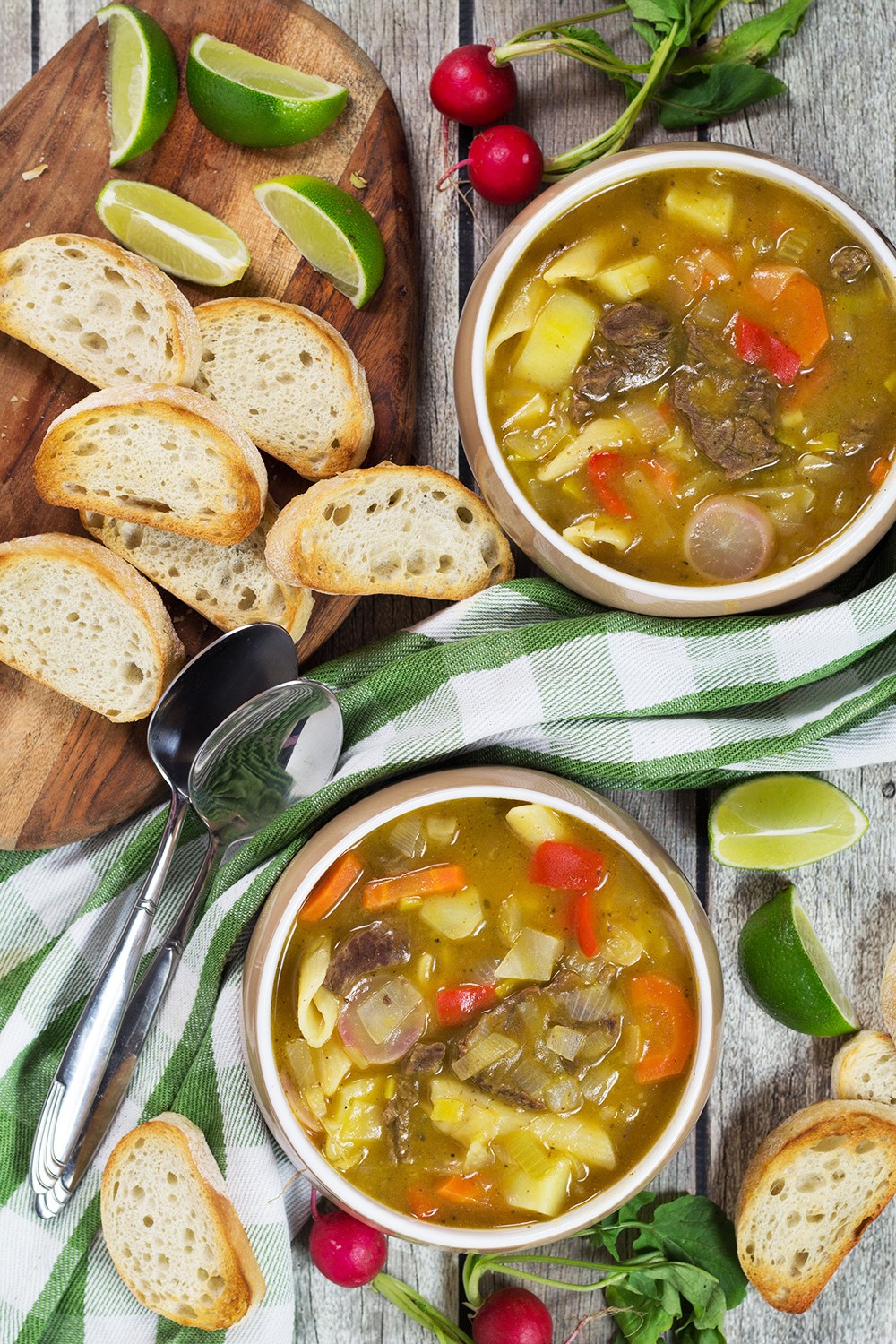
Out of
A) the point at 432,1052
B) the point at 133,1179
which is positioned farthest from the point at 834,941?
the point at 133,1179

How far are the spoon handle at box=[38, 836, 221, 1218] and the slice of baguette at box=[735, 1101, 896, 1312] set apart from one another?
1266 millimetres

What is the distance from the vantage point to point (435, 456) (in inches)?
91.8

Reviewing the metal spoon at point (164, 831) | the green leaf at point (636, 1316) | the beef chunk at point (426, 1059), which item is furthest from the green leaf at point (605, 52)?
the green leaf at point (636, 1316)

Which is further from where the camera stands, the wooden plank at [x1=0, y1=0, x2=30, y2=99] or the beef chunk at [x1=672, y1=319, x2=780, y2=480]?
the wooden plank at [x1=0, y1=0, x2=30, y2=99]

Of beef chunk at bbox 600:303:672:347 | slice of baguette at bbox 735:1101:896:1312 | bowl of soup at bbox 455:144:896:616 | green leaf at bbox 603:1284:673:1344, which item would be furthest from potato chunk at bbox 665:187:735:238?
green leaf at bbox 603:1284:673:1344

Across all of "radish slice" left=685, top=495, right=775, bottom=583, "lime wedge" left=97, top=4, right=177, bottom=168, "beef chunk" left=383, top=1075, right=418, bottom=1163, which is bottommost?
"beef chunk" left=383, top=1075, right=418, bottom=1163

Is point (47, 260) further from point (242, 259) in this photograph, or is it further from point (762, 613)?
point (762, 613)

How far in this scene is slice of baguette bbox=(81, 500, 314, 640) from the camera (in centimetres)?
219

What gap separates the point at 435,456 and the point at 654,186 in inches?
26.7

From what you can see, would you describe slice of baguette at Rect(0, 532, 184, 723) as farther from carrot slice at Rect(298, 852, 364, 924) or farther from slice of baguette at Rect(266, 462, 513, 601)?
carrot slice at Rect(298, 852, 364, 924)

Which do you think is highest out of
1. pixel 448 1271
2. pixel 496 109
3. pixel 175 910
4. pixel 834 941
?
pixel 496 109

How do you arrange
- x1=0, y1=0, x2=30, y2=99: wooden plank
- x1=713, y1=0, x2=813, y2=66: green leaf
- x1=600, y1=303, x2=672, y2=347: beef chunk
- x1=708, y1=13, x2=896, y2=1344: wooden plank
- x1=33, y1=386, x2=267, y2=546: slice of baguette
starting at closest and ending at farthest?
x1=600, y1=303, x2=672, y2=347: beef chunk, x1=33, y1=386, x2=267, y2=546: slice of baguette, x1=713, y1=0, x2=813, y2=66: green leaf, x1=0, y1=0, x2=30, y2=99: wooden plank, x1=708, y1=13, x2=896, y2=1344: wooden plank

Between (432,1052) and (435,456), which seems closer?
(432,1052)

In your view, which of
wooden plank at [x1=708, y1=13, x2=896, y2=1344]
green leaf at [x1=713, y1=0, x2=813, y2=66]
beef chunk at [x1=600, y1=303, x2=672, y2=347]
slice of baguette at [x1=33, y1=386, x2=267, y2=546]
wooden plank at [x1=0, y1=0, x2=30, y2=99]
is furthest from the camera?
wooden plank at [x1=708, y1=13, x2=896, y2=1344]
